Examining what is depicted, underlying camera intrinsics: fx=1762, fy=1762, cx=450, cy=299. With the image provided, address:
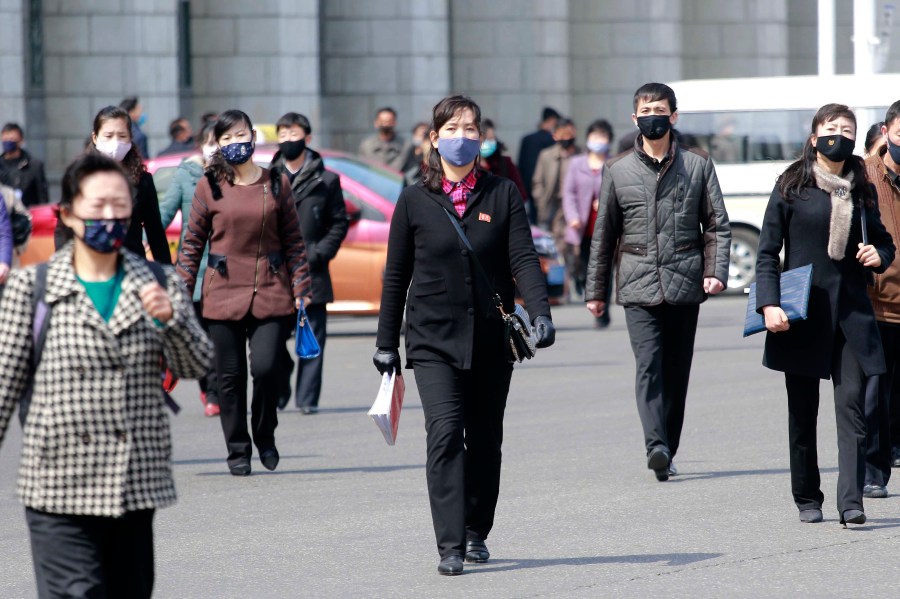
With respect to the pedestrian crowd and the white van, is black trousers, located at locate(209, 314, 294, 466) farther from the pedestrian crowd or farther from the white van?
the white van

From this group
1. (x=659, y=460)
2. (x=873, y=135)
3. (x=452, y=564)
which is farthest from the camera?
(x=873, y=135)

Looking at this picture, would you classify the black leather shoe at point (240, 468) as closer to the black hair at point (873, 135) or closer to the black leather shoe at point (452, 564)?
the black leather shoe at point (452, 564)

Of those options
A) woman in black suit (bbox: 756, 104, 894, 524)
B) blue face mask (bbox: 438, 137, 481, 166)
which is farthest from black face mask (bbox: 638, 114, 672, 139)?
blue face mask (bbox: 438, 137, 481, 166)

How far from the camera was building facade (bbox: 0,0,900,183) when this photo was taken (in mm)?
22453

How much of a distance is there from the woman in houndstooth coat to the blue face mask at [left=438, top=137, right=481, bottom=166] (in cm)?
215

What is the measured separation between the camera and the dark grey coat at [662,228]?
8.70 metres

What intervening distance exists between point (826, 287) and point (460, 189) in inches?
66.4

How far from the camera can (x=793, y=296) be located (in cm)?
722

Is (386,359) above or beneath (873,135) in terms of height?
beneath

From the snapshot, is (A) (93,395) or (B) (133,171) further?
(B) (133,171)

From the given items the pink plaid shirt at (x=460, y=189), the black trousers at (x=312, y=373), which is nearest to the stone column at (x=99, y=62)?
the black trousers at (x=312, y=373)

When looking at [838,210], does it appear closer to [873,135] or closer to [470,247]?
[470,247]

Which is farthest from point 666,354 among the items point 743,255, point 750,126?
point 750,126

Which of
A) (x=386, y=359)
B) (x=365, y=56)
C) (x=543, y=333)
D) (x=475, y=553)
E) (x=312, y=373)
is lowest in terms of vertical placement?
(x=475, y=553)
